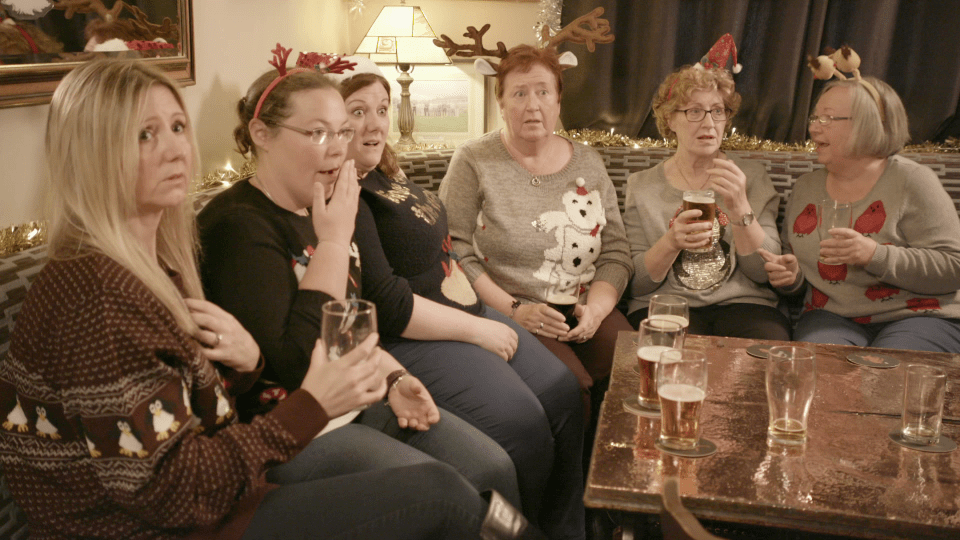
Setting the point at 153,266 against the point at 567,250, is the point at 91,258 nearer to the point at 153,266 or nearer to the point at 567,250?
the point at 153,266

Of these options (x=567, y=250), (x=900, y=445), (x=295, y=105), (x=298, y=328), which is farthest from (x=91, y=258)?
(x=567, y=250)

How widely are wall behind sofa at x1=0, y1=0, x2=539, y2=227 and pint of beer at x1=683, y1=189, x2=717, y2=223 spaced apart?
1.46m

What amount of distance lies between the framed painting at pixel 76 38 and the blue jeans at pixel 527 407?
3.18 ft

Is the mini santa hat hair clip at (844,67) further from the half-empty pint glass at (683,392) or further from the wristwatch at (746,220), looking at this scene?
the half-empty pint glass at (683,392)

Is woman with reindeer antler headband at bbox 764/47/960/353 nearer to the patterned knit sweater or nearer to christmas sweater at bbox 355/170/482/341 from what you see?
christmas sweater at bbox 355/170/482/341

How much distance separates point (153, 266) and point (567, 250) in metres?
1.54

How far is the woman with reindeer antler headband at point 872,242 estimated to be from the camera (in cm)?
222

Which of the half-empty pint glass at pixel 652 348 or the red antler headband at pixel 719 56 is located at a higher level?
the red antler headband at pixel 719 56

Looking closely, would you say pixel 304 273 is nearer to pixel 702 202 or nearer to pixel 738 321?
pixel 702 202

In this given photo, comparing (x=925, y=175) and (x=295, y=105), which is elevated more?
(x=295, y=105)

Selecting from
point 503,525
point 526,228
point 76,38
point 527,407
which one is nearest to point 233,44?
point 76,38

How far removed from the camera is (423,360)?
1.94 meters

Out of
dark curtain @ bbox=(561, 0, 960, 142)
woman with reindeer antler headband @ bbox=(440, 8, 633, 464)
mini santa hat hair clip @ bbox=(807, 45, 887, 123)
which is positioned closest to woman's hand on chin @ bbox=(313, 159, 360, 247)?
woman with reindeer antler headband @ bbox=(440, 8, 633, 464)

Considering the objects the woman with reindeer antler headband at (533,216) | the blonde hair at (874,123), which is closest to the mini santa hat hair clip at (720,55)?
the blonde hair at (874,123)
